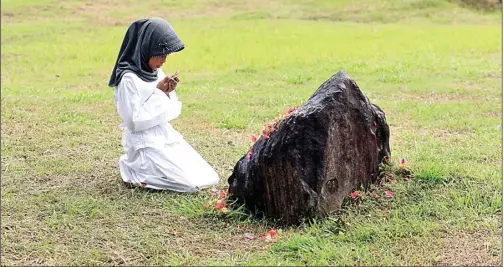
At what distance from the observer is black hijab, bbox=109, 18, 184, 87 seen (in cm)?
566

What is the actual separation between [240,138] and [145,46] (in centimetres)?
236

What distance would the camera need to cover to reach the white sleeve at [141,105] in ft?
19.0

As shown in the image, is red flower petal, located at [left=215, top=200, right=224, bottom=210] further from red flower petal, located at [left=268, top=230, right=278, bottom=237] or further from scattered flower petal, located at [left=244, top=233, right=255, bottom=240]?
red flower petal, located at [left=268, top=230, right=278, bottom=237]

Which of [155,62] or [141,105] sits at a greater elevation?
[155,62]

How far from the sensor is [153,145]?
19.4 feet

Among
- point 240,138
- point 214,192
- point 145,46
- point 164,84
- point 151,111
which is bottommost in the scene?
point 240,138

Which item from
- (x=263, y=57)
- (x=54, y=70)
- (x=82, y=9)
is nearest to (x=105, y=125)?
(x=54, y=70)

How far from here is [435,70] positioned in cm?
1223

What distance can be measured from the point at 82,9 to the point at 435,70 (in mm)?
13028

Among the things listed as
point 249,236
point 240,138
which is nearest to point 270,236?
point 249,236

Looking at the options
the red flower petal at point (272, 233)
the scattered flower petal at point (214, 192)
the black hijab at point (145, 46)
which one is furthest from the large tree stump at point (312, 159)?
the black hijab at point (145, 46)

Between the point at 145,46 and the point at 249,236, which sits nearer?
the point at 249,236

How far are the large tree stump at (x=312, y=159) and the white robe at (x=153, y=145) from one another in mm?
673

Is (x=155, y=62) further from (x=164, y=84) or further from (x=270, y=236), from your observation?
(x=270, y=236)
